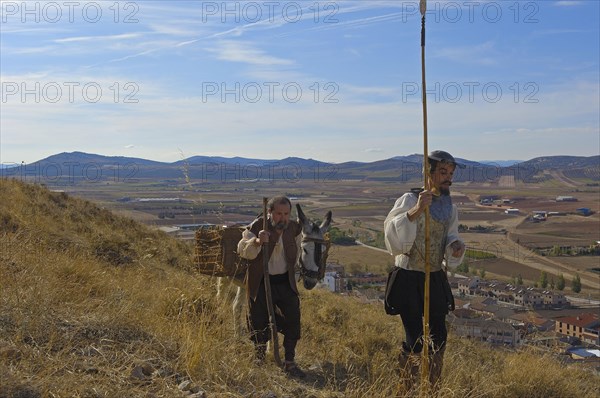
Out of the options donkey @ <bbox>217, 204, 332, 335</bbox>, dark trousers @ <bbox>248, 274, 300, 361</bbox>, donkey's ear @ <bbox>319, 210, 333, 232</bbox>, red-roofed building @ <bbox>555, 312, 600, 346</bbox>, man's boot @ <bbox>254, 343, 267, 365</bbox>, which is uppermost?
donkey's ear @ <bbox>319, 210, 333, 232</bbox>

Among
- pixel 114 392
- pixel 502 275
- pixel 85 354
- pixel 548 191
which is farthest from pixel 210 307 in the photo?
pixel 548 191

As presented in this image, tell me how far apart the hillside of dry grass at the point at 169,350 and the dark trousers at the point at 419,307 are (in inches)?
15.4

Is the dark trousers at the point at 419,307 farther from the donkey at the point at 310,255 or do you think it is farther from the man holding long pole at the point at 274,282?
the donkey at the point at 310,255

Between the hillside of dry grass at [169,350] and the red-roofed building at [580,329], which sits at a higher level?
the hillside of dry grass at [169,350]

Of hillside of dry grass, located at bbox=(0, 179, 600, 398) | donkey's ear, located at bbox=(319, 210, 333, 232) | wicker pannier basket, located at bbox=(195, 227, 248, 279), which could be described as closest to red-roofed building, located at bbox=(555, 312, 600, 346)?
hillside of dry grass, located at bbox=(0, 179, 600, 398)

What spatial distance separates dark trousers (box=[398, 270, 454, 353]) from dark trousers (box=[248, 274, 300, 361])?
1.14 m

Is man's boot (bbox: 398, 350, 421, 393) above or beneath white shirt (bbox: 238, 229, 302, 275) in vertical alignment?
beneath

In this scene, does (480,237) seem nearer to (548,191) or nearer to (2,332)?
(2,332)

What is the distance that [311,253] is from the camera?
19.6 ft

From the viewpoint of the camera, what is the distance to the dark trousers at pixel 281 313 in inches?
211

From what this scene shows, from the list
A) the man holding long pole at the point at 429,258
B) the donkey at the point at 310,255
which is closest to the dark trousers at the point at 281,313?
the donkey at the point at 310,255

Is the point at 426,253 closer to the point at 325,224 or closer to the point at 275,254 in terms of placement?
the point at 275,254

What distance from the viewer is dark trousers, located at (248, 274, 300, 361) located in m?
5.37

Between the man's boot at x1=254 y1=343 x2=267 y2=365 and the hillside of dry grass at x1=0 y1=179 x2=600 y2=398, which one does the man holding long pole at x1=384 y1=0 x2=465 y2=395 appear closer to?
the hillside of dry grass at x1=0 y1=179 x2=600 y2=398
